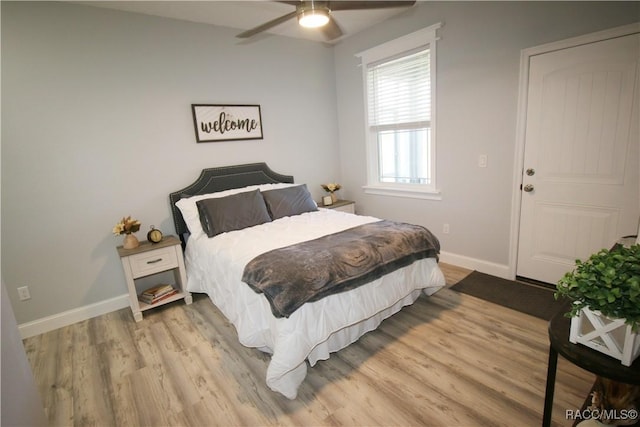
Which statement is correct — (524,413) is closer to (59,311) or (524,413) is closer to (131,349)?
(131,349)

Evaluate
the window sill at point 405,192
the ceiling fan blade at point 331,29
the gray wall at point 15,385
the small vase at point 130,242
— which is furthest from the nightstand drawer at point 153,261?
the window sill at point 405,192

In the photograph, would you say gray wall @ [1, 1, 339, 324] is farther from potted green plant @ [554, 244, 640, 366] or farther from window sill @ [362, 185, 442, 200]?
potted green plant @ [554, 244, 640, 366]

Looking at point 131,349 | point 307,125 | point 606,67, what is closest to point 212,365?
point 131,349

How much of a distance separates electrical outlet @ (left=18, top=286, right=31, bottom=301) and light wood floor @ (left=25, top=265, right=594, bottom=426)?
34cm

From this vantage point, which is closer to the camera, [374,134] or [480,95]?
[480,95]

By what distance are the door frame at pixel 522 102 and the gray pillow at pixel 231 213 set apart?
2.29 metres

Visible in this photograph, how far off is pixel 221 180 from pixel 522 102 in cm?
293

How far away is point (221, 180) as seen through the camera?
3445 millimetres

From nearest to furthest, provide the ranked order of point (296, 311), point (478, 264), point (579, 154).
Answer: point (296, 311) < point (579, 154) < point (478, 264)

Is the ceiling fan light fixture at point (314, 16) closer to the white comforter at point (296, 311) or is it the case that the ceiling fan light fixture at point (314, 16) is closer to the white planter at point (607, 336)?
the white comforter at point (296, 311)

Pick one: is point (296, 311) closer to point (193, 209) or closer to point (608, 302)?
point (608, 302)

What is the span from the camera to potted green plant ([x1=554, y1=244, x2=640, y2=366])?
3.20 ft

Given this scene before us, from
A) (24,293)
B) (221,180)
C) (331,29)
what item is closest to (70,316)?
(24,293)

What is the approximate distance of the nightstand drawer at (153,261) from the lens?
2.70 meters
